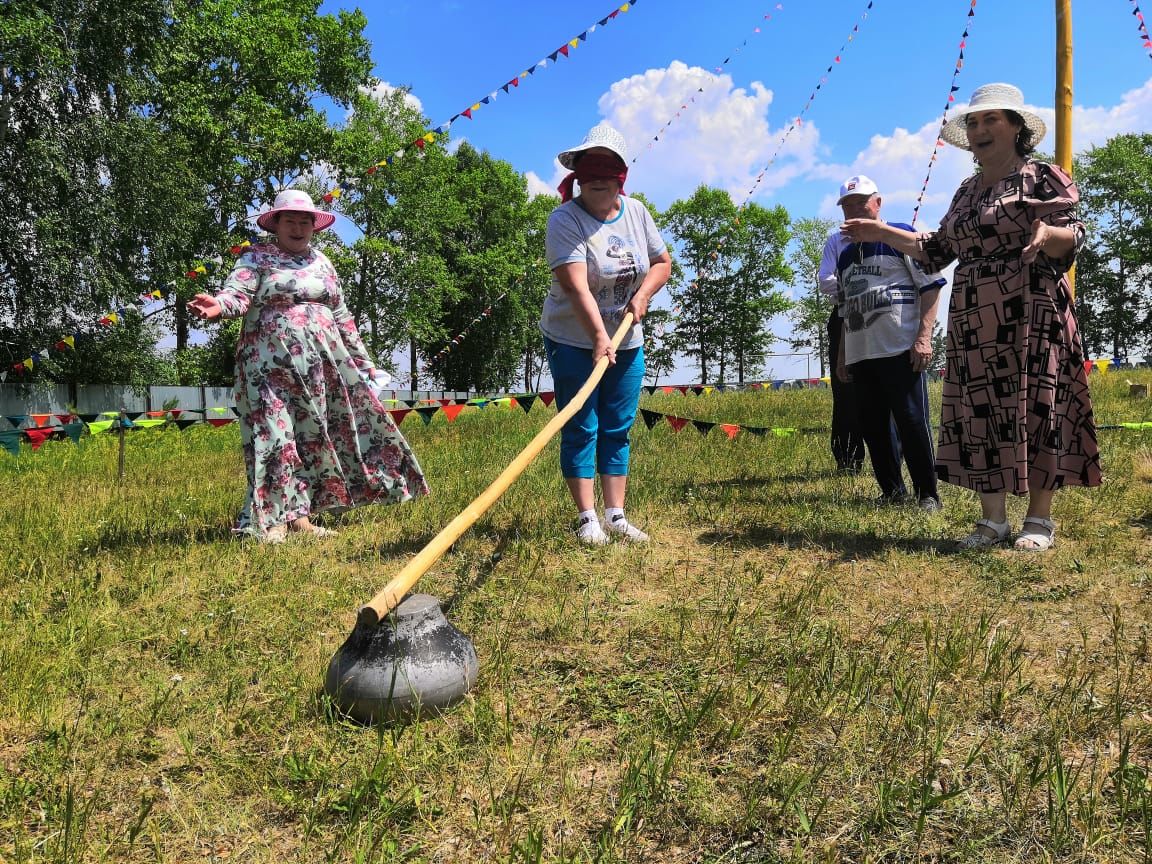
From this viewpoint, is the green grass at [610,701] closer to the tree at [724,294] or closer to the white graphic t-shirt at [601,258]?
the white graphic t-shirt at [601,258]

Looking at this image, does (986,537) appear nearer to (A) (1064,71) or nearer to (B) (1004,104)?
(B) (1004,104)

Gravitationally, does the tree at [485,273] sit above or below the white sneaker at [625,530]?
above

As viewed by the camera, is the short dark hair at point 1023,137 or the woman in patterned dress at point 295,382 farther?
the woman in patterned dress at point 295,382

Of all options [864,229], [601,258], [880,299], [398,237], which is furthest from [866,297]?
[398,237]

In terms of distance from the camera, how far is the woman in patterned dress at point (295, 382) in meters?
3.97

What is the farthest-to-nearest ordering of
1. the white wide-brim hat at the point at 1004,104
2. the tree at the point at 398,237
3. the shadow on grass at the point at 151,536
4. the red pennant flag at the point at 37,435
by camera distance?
the tree at the point at 398,237, the red pennant flag at the point at 37,435, the shadow on grass at the point at 151,536, the white wide-brim hat at the point at 1004,104

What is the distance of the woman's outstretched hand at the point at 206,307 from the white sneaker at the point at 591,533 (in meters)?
2.22

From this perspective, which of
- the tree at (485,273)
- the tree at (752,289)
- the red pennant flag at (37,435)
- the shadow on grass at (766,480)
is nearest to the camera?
the shadow on grass at (766,480)

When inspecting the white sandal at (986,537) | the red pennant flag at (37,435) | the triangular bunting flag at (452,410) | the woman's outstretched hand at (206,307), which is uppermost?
the woman's outstretched hand at (206,307)

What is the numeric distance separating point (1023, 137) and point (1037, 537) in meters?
1.97

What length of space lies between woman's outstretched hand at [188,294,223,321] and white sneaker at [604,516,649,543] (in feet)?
7.70

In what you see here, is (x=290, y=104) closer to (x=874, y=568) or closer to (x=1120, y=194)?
(x=874, y=568)

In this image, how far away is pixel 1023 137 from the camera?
3.48 meters

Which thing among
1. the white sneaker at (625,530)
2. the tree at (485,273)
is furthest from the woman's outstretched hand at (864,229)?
the tree at (485,273)
